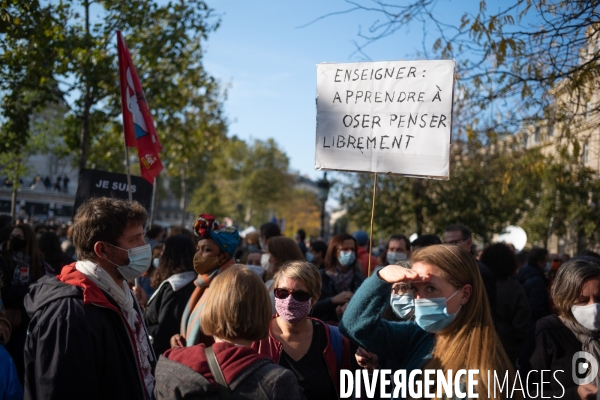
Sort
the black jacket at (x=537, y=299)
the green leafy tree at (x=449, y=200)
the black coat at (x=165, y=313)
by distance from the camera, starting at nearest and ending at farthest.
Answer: the black coat at (x=165, y=313)
the black jacket at (x=537, y=299)
the green leafy tree at (x=449, y=200)

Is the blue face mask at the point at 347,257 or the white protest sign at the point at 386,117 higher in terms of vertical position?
the white protest sign at the point at 386,117

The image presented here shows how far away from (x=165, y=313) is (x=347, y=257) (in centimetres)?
224

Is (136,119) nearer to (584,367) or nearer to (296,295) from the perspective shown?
(296,295)

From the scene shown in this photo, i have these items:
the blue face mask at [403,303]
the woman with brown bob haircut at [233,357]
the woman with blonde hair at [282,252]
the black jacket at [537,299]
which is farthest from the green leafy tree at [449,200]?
the woman with brown bob haircut at [233,357]

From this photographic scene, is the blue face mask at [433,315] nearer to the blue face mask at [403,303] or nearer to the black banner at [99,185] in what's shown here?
the blue face mask at [403,303]

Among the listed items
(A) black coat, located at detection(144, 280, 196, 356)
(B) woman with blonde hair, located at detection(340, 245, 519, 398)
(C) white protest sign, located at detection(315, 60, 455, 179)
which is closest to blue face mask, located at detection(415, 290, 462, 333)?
(B) woman with blonde hair, located at detection(340, 245, 519, 398)

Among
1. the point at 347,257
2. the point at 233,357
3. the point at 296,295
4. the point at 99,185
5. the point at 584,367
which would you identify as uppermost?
the point at 99,185

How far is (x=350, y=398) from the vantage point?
3803 mm

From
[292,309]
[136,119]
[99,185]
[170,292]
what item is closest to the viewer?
[292,309]

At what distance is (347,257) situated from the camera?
6574 mm

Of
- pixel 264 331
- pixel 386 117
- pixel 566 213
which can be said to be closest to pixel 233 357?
pixel 264 331

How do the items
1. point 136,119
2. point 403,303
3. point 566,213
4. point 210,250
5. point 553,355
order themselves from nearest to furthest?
point 403,303 → point 553,355 → point 210,250 → point 136,119 → point 566,213

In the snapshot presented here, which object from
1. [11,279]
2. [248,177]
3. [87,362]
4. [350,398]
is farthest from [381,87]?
[248,177]

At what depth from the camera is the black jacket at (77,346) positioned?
268 centimetres
